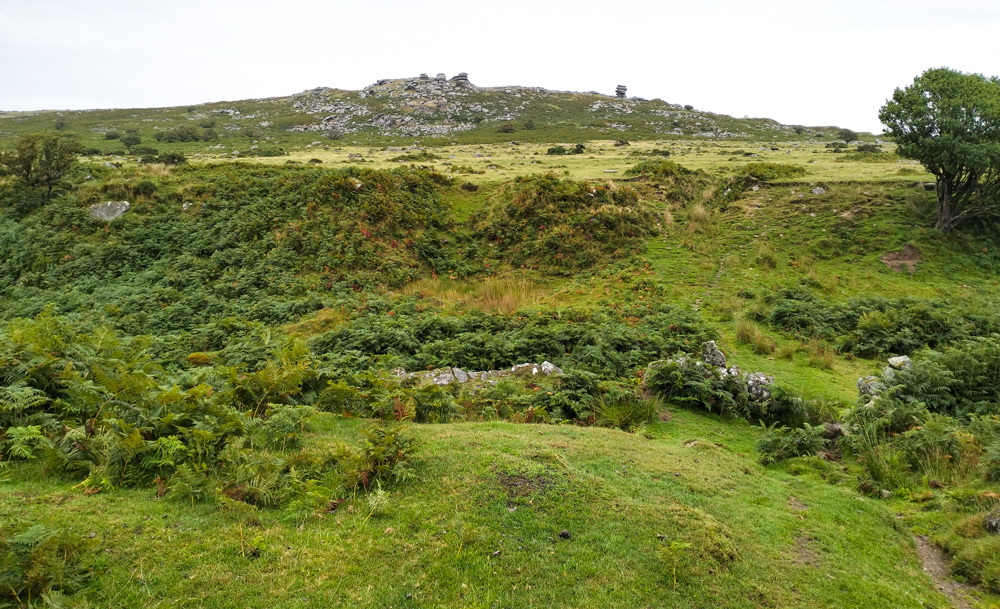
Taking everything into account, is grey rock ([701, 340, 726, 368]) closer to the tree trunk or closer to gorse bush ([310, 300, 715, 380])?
gorse bush ([310, 300, 715, 380])

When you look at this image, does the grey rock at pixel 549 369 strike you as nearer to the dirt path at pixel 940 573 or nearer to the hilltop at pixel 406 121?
the dirt path at pixel 940 573

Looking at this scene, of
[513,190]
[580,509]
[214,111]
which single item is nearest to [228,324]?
[580,509]

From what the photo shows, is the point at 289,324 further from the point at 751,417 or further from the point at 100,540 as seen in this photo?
the point at 751,417

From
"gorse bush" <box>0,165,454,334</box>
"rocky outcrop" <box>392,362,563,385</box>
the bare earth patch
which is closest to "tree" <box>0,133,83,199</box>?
"gorse bush" <box>0,165,454,334</box>

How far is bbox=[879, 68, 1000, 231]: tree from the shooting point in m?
21.6

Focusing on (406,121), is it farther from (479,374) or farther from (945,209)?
(479,374)

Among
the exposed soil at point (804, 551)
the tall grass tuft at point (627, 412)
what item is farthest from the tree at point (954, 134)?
the exposed soil at point (804, 551)

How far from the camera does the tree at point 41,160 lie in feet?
90.5

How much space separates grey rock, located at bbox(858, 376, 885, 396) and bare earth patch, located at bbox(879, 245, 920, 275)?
48.2 ft

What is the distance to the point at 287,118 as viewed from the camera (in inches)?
4203

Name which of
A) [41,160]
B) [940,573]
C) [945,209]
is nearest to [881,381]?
[940,573]

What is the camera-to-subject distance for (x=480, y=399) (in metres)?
12.4

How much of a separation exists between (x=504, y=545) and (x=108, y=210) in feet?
107

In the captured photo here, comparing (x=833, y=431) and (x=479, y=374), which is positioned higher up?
(x=833, y=431)
